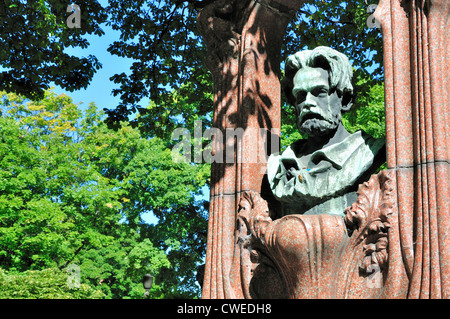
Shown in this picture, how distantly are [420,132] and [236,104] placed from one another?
209cm

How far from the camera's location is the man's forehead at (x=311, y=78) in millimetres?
4922

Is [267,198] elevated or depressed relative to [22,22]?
depressed

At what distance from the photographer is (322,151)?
4.80 metres

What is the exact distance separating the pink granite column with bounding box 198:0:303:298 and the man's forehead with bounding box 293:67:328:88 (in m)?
0.74

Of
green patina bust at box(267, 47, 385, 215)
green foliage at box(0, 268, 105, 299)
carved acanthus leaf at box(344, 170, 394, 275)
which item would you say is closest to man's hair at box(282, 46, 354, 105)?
green patina bust at box(267, 47, 385, 215)

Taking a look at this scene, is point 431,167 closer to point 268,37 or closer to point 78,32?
point 268,37

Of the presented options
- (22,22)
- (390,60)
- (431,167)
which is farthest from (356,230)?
Answer: (22,22)

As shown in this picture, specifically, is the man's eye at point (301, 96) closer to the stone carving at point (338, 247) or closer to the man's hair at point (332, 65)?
the man's hair at point (332, 65)

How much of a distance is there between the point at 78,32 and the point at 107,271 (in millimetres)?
15458

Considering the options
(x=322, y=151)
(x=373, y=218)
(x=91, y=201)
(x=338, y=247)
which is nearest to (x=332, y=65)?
(x=322, y=151)

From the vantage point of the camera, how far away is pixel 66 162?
2303cm

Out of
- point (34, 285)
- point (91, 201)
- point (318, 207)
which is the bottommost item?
point (34, 285)

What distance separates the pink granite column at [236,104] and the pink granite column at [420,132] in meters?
1.49

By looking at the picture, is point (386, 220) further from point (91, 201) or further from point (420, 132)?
point (91, 201)
